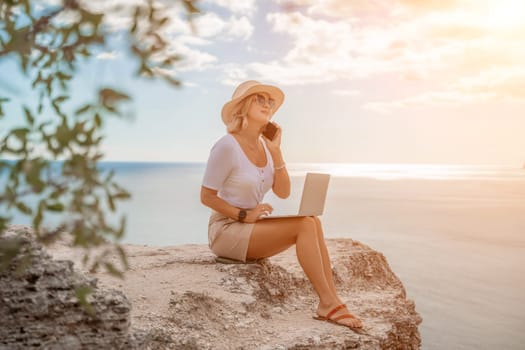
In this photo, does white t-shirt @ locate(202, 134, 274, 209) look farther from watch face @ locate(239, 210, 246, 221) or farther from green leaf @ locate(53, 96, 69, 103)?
green leaf @ locate(53, 96, 69, 103)

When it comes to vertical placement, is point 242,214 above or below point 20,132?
below

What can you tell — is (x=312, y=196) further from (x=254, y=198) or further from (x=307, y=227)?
(x=254, y=198)

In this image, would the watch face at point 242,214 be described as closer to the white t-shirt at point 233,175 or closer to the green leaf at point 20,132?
the white t-shirt at point 233,175

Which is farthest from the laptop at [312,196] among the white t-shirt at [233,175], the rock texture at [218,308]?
the rock texture at [218,308]

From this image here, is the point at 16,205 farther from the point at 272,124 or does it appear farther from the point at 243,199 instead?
the point at 272,124

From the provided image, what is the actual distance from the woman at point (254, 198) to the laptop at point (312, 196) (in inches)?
2.4

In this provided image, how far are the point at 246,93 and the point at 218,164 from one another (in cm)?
67

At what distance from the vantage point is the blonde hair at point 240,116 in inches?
203

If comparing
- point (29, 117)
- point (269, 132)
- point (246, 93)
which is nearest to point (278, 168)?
point (269, 132)

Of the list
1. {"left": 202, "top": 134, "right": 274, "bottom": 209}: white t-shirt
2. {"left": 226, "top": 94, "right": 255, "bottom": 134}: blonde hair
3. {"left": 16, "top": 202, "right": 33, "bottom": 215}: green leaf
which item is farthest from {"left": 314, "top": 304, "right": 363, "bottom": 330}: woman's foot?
{"left": 16, "top": 202, "right": 33, "bottom": 215}: green leaf

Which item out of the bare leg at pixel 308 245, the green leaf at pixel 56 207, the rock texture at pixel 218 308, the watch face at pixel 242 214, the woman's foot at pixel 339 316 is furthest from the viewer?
the watch face at pixel 242 214

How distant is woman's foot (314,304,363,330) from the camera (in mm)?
4559

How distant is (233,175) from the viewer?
16.6 feet

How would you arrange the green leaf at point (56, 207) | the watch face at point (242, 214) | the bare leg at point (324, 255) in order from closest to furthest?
the green leaf at point (56, 207)
the bare leg at point (324, 255)
the watch face at point (242, 214)
